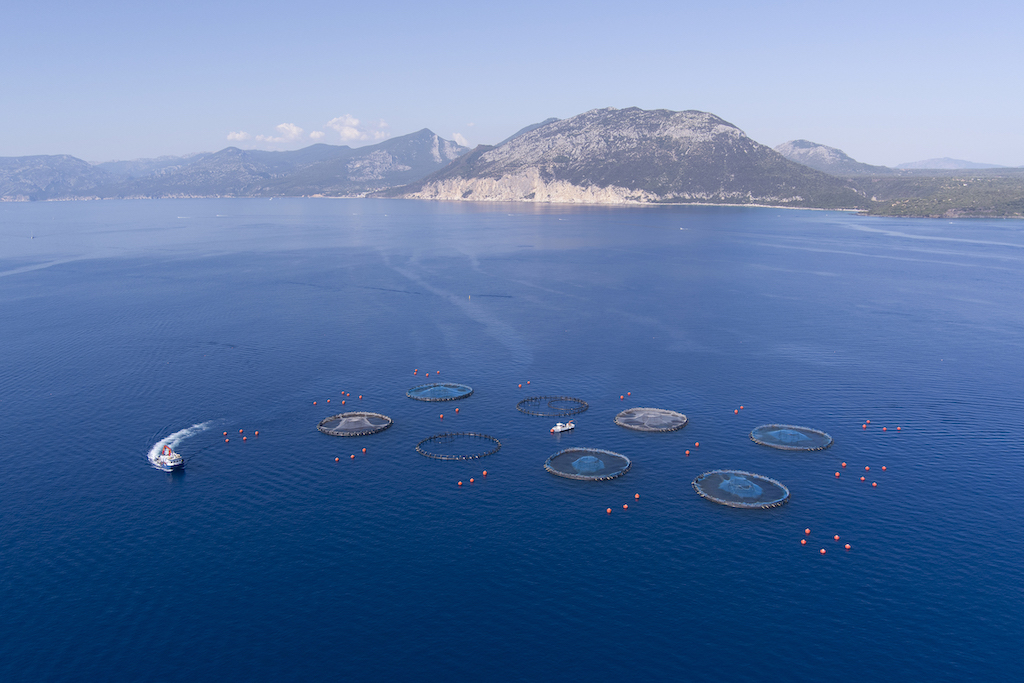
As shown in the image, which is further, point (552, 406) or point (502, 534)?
point (552, 406)

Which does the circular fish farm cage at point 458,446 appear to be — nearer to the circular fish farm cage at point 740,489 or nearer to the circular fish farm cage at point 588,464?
the circular fish farm cage at point 588,464

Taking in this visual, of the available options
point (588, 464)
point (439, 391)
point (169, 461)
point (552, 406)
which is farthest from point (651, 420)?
point (169, 461)

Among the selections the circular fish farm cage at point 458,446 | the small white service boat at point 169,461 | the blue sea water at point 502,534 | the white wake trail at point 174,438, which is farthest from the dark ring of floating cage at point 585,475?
the white wake trail at point 174,438

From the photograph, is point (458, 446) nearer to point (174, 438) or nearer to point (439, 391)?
point (439, 391)

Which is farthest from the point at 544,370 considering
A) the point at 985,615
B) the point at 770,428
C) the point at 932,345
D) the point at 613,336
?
the point at 932,345

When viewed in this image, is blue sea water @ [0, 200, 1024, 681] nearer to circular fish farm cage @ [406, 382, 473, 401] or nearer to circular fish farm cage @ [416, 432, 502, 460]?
circular fish farm cage @ [416, 432, 502, 460]

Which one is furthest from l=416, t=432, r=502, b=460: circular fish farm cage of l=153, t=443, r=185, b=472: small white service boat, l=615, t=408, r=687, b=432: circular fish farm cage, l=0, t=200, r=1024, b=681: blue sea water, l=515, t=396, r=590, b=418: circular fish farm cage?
l=153, t=443, r=185, b=472: small white service boat

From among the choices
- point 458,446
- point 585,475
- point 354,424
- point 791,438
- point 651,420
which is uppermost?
point 651,420

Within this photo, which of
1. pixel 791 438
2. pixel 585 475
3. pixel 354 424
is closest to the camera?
pixel 585 475
